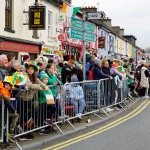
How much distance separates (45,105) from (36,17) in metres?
12.2

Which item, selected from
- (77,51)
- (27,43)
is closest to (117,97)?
(27,43)

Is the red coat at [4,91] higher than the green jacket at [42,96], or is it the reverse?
the red coat at [4,91]

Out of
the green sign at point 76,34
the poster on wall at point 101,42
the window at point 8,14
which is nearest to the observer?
the green sign at point 76,34

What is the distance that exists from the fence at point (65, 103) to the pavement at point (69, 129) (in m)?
0.19

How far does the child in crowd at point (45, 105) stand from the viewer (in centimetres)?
871

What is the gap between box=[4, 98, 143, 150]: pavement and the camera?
25.8ft

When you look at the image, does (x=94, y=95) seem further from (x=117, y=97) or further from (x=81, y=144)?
(x=81, y=144)

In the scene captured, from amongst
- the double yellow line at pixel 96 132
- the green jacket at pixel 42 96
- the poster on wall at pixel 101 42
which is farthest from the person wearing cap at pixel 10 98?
the poster on wall at pixel 101 42

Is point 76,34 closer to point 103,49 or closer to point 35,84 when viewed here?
point 35,84

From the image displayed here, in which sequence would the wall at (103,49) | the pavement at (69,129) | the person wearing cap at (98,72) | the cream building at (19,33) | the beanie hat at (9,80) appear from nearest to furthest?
the beanie hat at (9,80), the pavement at (69,129), the person wearing cap at (98,72), the cream building at (19,33), the wall at (103,49)

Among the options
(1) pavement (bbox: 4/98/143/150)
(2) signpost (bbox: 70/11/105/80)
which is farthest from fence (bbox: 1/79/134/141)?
(2) signpost (bbox: 70/11/105/80)

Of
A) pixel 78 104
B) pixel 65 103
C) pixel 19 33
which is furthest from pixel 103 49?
pixel 65 103

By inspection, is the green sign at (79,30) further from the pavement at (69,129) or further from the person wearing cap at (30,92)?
the person wearing cap at (30,92)

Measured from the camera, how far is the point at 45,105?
29.0ft
